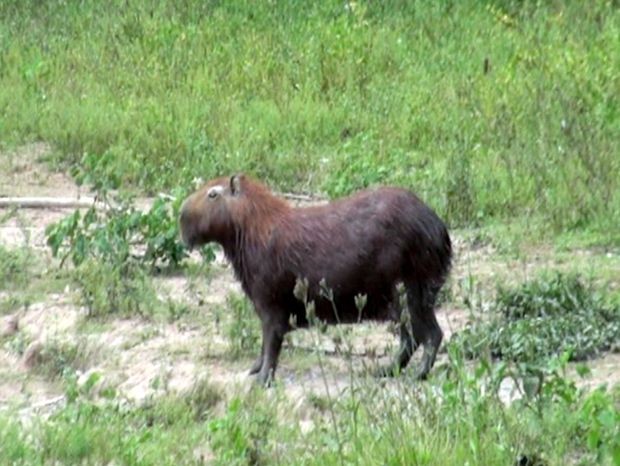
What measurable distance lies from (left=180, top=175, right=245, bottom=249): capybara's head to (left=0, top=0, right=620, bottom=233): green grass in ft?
8.39

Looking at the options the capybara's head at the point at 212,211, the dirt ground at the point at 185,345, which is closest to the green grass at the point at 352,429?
the dirt ground at the point at 185,345

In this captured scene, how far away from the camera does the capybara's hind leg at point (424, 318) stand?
7.75 meters

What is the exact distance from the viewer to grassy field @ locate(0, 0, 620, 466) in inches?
255

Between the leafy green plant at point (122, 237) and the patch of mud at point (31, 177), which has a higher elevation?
the leafy green plant at point (122, 237)

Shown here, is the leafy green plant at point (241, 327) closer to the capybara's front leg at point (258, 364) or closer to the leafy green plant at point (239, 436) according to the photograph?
the capybara's front leg at point (258, 364)

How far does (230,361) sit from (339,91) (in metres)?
5.11

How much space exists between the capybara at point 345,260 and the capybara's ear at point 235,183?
0.07 metres

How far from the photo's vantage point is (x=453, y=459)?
5.80 metres

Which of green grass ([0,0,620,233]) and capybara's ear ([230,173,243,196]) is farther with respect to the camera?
green grass ([0,0,620,233])

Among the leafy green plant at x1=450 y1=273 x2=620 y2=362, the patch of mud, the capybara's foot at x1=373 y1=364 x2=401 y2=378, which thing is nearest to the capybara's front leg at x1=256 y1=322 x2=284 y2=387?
the capybara's foot at x1=373 y1=364 x2=401 y2=378

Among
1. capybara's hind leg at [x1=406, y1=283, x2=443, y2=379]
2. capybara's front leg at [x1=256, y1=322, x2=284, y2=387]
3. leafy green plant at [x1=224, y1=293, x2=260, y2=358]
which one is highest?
capybara's hind leg at [x1=406, y1=283, x2=443, y2=379]

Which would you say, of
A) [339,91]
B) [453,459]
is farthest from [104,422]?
[339,91]

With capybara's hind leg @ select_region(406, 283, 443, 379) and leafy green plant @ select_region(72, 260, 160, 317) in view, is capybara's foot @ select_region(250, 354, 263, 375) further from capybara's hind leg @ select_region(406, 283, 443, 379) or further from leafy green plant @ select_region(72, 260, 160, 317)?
leafy green plant @ select_region(72, 260, 160, 317)

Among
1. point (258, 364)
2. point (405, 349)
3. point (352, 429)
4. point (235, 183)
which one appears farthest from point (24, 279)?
point (352, 429)
